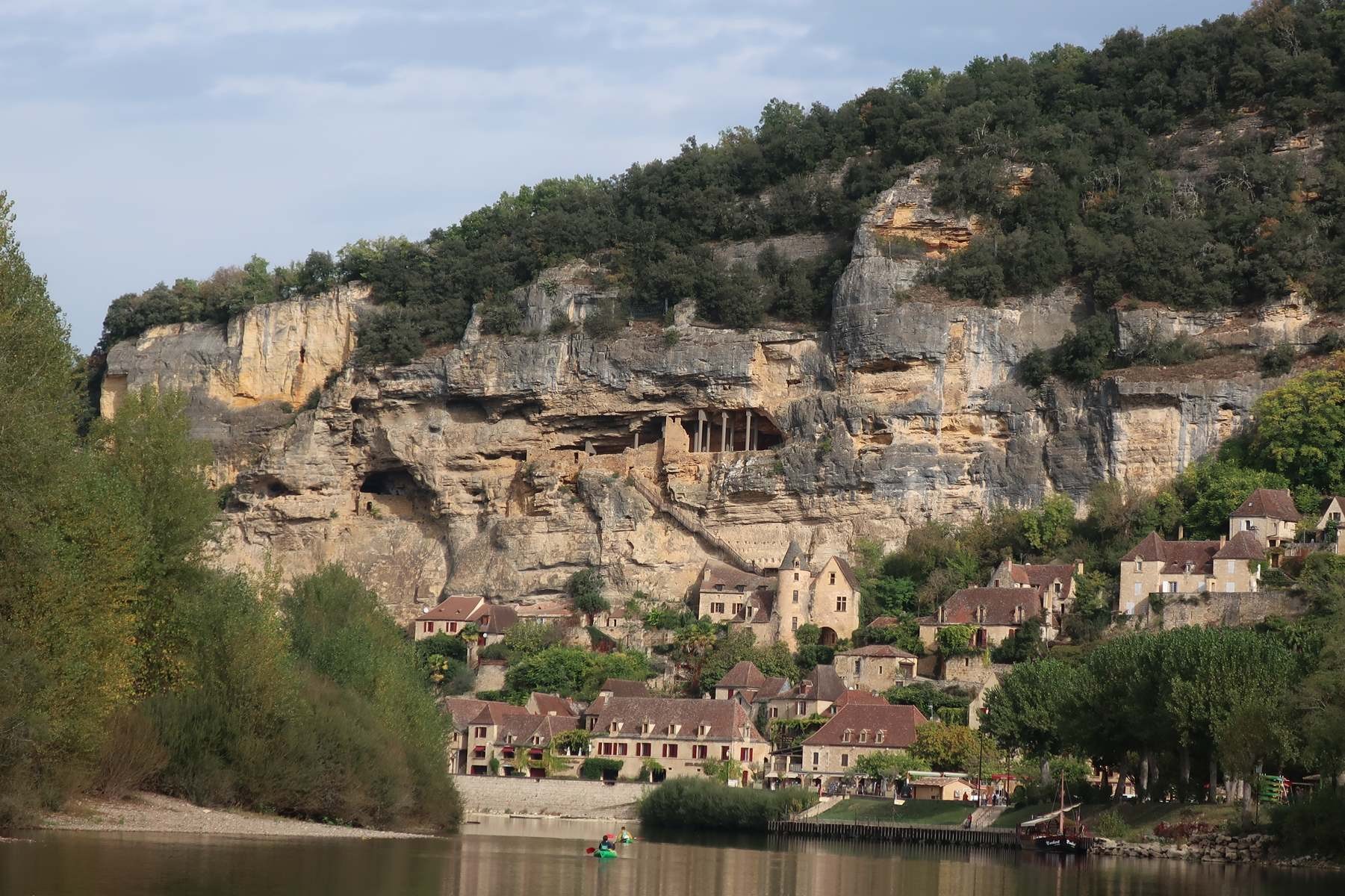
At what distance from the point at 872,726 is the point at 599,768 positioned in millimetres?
9666

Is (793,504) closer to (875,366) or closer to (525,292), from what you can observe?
(875,366)

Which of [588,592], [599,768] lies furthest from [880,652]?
[588,592]

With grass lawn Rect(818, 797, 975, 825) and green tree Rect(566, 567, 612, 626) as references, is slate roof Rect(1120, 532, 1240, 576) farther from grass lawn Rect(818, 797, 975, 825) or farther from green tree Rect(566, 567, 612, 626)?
green tree Rect(566, 567, 612, 626)

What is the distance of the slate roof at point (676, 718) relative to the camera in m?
74.1

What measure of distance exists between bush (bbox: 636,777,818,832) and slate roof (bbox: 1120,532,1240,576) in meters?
16.8

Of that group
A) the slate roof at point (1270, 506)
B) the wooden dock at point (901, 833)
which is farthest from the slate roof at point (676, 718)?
the slate roof at point (1270, 506)

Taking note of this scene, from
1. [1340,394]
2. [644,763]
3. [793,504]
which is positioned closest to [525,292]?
[793,504]

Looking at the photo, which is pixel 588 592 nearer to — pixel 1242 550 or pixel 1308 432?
pixel 1242 550

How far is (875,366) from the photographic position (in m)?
88.2

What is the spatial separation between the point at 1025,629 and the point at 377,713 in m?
30.8

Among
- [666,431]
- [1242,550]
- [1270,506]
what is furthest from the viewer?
[666,431]

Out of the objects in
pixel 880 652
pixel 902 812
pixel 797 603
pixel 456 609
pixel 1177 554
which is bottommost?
pixel 902 812

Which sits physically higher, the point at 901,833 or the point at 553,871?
the point at 553,871

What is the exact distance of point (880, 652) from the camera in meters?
77.8
